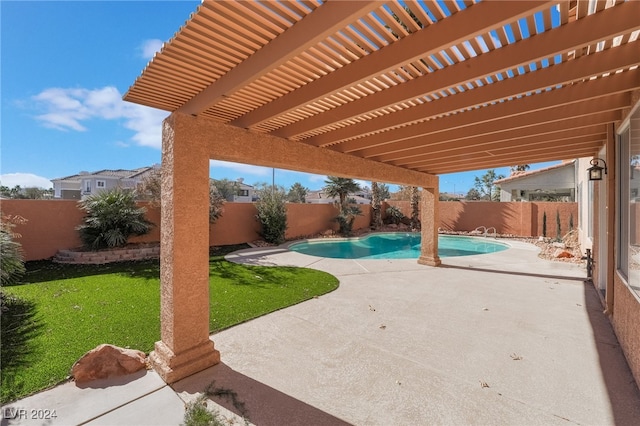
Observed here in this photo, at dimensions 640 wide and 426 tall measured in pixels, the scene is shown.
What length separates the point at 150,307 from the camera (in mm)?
6105

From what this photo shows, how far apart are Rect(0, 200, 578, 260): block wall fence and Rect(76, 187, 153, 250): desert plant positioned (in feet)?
1.83

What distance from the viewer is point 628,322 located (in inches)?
165

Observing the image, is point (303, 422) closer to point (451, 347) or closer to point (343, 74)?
point (451, 347)

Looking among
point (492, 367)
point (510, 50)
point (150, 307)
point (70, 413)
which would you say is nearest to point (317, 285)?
point (150, 307)

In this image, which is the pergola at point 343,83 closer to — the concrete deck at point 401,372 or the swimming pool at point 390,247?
the concrete deck at point 401,372

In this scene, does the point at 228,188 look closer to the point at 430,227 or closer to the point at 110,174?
the point at 110,174

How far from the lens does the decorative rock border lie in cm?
1066

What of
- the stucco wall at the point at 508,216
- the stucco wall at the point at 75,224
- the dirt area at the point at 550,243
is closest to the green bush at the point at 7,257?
the stucco wall at the point at 75,224

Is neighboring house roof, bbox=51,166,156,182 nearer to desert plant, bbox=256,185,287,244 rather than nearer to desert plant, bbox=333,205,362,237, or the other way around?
desert plant, bbox=256,185,287,244

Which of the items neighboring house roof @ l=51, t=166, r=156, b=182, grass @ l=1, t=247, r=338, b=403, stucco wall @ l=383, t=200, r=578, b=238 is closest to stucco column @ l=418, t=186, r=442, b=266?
grass @ l=1, t=247, r=338, b=403

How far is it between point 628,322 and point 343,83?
5.38 metres

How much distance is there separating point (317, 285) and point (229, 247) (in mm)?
8689

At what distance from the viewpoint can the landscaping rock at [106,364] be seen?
11.8ft

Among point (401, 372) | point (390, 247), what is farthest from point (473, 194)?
point (401, 372)
